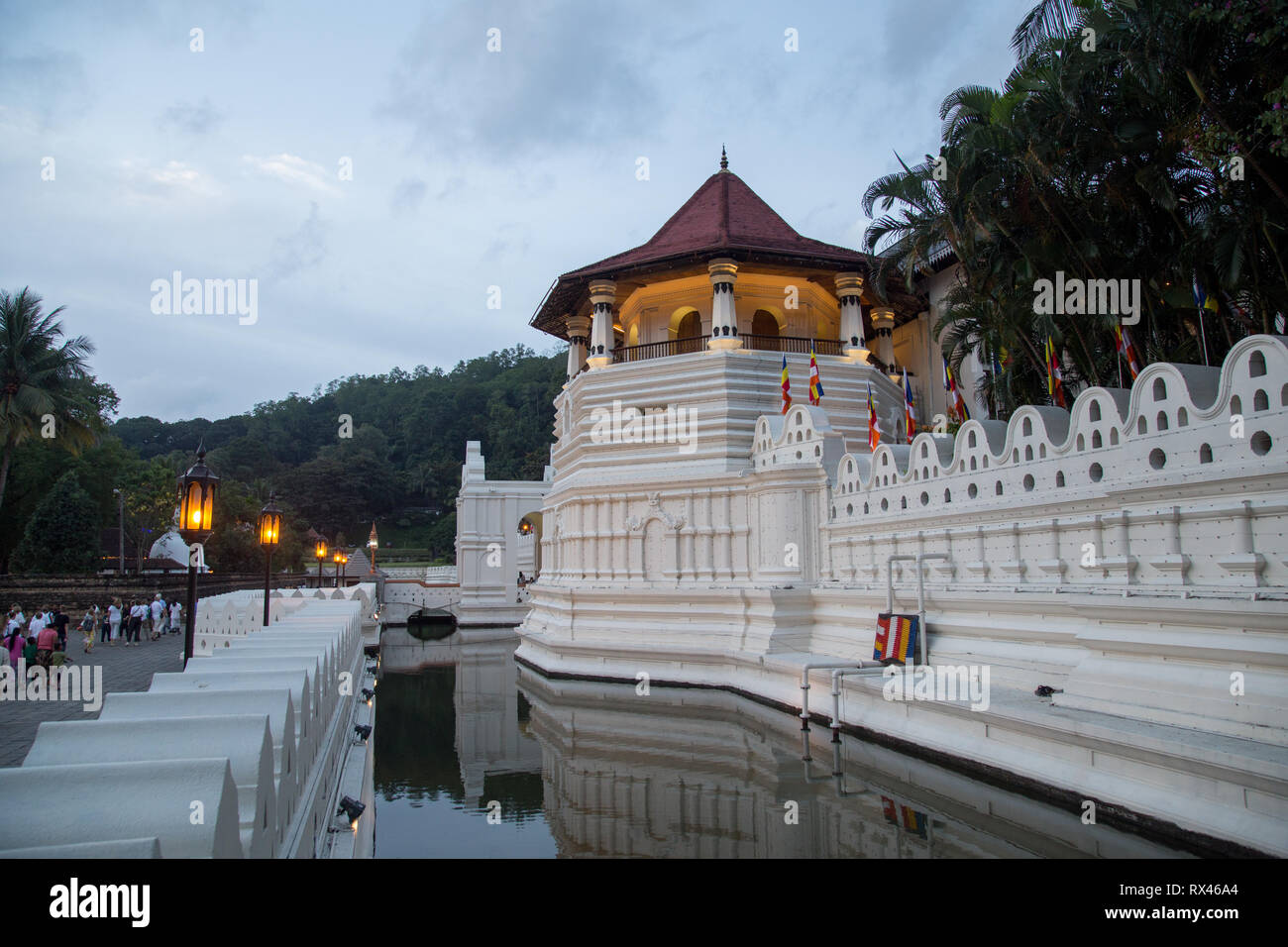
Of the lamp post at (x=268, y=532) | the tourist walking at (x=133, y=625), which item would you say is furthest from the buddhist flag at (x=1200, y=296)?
the tourist walking at (x=133, y=625)

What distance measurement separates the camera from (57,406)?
30953mm

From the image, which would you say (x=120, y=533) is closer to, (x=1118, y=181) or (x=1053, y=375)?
(x=1053, y=375)

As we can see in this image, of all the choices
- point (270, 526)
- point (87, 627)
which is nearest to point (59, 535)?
point (87, 627)

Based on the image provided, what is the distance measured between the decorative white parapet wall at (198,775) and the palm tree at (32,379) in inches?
1103

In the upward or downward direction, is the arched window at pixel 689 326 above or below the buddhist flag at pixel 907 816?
above

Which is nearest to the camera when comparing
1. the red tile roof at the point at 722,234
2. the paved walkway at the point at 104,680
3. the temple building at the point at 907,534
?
the temple building at the point at 907,534

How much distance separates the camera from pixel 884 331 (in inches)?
982

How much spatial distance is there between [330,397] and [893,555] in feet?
312

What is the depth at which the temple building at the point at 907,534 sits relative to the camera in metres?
7.80

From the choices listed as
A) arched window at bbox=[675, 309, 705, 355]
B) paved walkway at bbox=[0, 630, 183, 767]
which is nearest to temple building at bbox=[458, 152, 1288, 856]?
arched window at bbox=[675, 309, 705, 355]

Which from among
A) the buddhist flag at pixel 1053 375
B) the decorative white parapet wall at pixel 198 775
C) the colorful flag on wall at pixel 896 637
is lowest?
the colorful flag on wall at pixel 896 637

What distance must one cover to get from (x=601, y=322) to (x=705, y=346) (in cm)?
291

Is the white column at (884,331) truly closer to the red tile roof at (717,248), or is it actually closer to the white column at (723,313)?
the red tile roof at (717,248)

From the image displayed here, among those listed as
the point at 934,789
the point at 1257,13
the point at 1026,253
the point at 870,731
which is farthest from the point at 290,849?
the point at 1026,253
